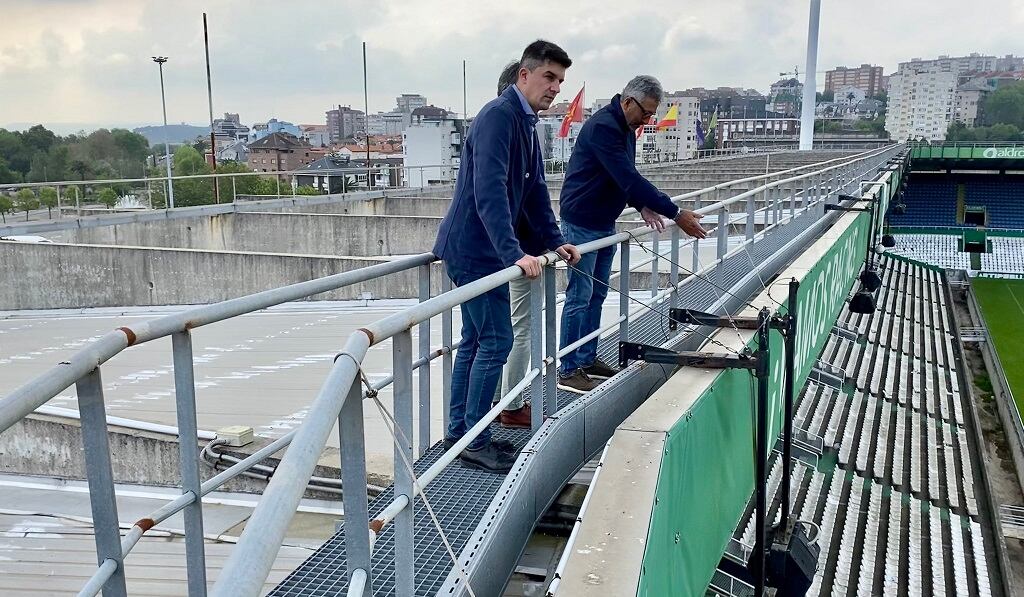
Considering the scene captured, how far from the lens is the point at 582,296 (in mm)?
4535

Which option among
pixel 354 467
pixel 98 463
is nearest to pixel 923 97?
pixel 354 467

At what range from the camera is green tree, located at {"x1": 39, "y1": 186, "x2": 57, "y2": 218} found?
16516mm

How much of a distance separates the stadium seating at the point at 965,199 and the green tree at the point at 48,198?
47.4m

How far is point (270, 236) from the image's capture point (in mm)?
18203

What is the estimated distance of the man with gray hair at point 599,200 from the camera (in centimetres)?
427

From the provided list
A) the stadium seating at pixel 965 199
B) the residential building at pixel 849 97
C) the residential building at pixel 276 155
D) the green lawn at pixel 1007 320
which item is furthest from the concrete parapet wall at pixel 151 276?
the residential building at pixel 849 97

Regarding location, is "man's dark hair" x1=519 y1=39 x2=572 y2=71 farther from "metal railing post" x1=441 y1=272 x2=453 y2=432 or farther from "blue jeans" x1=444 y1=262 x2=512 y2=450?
"metal railing post" x1=441 y1=272 x2=453 y2=432

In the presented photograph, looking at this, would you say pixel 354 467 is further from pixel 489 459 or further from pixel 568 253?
pixel 568 253

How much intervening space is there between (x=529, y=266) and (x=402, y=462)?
1194 millimetres

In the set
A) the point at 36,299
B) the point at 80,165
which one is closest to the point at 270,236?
the point at 36,299

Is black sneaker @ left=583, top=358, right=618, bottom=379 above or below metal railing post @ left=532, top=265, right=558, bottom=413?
below

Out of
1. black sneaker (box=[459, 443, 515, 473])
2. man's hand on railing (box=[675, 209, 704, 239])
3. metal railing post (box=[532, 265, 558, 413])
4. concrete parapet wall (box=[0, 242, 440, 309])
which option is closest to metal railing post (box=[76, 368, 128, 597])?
black sneaker (box=[459, 443, 515, 473])

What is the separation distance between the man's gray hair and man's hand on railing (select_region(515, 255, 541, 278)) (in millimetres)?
1627

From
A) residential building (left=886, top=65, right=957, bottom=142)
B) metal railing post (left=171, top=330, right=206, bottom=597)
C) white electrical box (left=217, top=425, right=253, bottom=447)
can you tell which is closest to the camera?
metal railing post (left=171, top=330, right=206, bottom=597)
